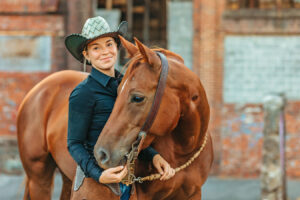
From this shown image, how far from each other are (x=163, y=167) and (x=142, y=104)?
540mm

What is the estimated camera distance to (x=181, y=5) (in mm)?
8758

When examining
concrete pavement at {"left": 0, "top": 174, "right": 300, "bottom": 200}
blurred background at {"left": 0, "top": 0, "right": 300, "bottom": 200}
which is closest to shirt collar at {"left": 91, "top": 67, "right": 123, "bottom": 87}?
concrete pavement at {"left": 0, "top": 174, "right": 300, "bottom": 200}

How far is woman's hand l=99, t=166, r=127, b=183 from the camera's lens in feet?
7.44

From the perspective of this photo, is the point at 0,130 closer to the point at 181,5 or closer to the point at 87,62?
the point at 181,5

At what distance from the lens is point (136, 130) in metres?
2.34

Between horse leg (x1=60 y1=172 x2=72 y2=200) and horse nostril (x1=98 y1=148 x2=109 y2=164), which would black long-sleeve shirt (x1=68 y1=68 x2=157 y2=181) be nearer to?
horse nostril (x1=98 y1=148 x2=109 y2=164)

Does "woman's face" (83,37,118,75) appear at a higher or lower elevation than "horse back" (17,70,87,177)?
higher

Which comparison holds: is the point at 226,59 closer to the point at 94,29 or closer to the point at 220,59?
the point at 220,59

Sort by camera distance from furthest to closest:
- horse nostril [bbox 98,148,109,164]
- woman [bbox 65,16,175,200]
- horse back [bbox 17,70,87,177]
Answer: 1. horse back [bbox 17,70,87,177]
2. woman [bbox 65,16,175,200]
3. horse nostril [bbox 98,148,109,164]

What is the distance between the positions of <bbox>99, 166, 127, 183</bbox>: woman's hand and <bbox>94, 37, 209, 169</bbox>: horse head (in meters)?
0.03

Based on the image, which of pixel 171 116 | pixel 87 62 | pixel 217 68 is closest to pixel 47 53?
pixel 217 68

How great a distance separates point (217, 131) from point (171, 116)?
6266mm

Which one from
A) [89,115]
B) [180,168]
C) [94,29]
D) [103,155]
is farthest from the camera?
[180,168]

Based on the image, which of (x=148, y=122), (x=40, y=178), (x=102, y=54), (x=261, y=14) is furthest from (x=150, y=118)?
(x=261, y=14)
